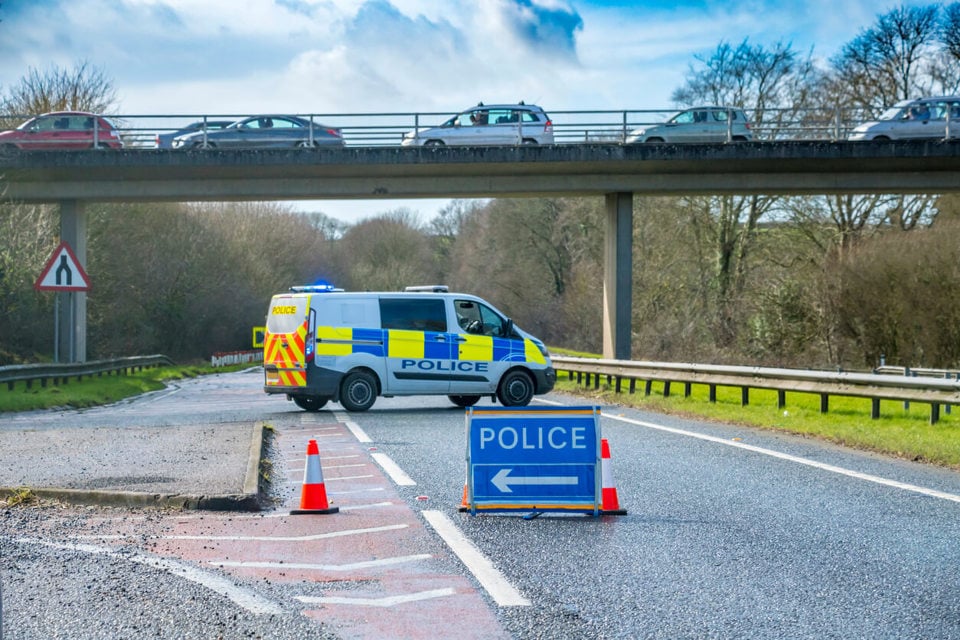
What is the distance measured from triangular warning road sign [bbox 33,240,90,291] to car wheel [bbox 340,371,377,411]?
23.7ft

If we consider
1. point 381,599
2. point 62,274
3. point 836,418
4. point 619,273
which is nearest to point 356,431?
point 836,418

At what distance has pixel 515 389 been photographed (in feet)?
67.6

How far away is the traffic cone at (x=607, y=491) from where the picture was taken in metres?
8.80

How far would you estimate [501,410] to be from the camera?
8.87m

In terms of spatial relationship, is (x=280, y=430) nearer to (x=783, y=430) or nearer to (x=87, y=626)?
(x=783, y=430)

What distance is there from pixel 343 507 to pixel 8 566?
289 cm

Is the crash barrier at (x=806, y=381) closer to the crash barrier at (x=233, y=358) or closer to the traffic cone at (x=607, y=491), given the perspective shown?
the traffic cone at (x=607, y=491)

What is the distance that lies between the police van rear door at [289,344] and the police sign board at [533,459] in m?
10.9

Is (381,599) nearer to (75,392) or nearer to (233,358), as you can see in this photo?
(75,392)

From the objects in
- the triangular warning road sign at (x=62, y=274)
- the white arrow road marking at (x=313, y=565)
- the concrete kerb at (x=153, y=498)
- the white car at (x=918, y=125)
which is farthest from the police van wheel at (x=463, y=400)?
the white car at (x=918, y=125)

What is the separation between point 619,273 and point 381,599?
28265 millimetres

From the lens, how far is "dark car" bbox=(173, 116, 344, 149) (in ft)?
108

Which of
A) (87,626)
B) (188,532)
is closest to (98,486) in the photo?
(188,532)

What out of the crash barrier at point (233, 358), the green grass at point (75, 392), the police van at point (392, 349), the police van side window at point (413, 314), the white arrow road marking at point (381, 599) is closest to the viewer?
the white arrow road marking at point (381, 599)
